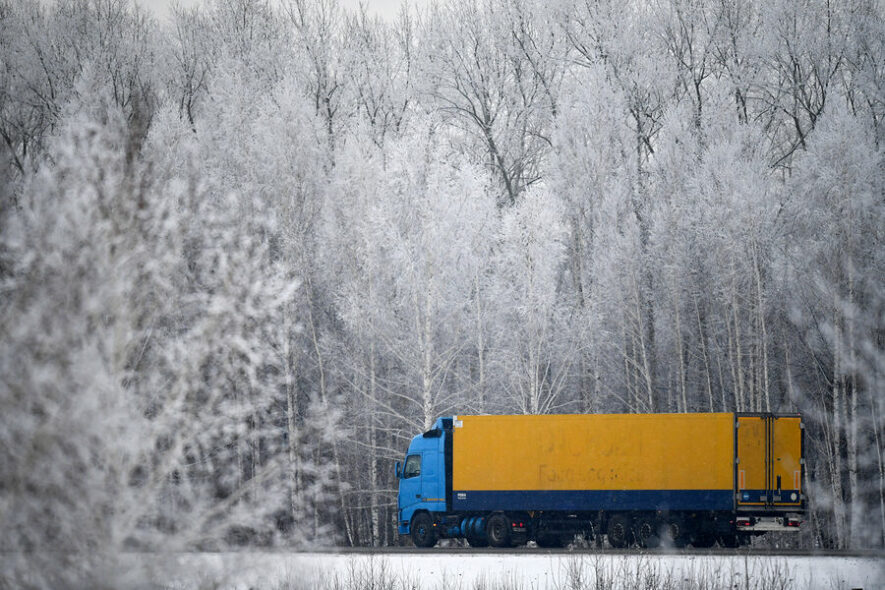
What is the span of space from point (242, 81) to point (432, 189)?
37.3ft

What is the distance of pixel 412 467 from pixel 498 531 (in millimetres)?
2504

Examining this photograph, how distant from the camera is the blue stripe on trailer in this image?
780 inches

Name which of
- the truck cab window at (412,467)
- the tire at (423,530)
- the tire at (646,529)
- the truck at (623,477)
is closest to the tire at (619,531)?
the truck at (623,477)

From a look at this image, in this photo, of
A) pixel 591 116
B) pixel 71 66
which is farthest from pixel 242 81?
pixel 591 116

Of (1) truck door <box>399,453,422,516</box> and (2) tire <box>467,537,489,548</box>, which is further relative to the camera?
(1) truck door <box>399,453,422,516</box>

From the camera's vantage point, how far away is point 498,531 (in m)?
20.5

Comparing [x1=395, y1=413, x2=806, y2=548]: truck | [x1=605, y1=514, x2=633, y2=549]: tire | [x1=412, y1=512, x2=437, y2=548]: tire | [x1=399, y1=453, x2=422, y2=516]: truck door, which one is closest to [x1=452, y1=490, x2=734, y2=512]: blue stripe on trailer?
[x1=395, y1=413, x2=806, y2=548]: truck

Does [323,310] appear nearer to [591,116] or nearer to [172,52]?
[591,116]

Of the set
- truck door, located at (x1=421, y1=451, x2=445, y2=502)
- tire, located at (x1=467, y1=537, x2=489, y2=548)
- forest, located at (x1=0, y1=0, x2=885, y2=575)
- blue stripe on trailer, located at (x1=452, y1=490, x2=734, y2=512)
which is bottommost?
tire, located at (x1=467, y1=537, x2=489, y2=548)

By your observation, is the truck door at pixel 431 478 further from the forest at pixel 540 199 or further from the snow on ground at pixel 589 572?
the snow on ground at pixel 589 572

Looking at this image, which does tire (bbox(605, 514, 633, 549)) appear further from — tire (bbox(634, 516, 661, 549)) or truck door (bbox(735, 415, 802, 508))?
truck door (bbox(735, 415, 802, 508))

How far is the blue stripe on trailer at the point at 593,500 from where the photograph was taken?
1981cm

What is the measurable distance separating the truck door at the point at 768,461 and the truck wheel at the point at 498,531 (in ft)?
16.1

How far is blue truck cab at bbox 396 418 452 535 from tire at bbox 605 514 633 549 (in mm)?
3624
